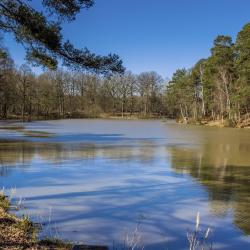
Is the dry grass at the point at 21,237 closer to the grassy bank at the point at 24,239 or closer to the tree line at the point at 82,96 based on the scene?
A: the grassy bank at the point at 24,239

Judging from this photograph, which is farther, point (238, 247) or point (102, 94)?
point (102, 94)

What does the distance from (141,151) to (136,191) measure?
9654mm

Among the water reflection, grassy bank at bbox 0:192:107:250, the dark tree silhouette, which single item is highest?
the dark tree silhouette

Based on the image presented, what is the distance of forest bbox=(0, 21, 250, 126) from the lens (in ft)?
170

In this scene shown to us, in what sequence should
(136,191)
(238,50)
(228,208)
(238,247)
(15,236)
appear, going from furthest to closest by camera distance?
1. (238,50)
2. (136,191)
3. (228,208)
4. (238,247)
5. (15,236)

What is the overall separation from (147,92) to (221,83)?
3720cm

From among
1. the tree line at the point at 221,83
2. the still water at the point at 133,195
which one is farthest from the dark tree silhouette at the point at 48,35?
the tree line at the point at 221,83

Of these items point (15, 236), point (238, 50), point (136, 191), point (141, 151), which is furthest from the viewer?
point (238, 50)

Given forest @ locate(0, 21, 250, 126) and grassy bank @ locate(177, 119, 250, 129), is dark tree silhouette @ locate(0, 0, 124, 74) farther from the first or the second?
grassy bank @ locate(177, 119, 250, 129)

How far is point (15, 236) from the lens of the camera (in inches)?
227

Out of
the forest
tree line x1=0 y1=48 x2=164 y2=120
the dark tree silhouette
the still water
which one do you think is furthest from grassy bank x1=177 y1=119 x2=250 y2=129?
the dark tree silhouette

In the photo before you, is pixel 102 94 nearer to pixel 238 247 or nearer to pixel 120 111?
pixel 120 111

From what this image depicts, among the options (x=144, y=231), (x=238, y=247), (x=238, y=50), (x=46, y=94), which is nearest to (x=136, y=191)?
(x=144, y=231)

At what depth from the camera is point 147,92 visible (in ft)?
306
